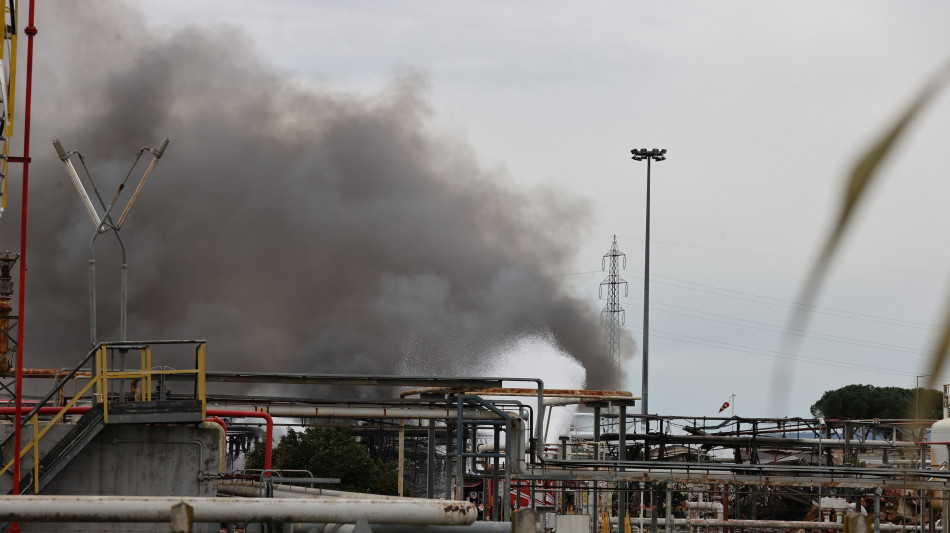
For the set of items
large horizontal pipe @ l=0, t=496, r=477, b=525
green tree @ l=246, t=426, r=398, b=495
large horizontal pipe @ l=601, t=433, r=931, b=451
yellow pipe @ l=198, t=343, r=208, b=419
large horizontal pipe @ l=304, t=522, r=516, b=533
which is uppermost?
yellow pipe @ l=198, t=343, r=208, b=419

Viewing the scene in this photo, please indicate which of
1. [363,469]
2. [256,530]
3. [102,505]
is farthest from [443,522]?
[363,469]

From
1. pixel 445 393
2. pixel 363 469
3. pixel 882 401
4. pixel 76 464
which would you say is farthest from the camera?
pixel 882 401

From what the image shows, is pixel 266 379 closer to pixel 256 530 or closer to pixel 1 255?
pixel 256 530

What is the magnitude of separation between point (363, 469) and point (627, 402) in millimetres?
27743

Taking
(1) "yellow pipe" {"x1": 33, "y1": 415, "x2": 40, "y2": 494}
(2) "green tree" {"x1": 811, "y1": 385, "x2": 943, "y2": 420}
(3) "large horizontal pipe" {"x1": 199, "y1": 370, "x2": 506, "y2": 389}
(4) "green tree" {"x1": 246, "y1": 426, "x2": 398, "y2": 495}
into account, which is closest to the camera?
(1) "yellow pipe" {"x1": 33, "y1": 415, "x2": 40, "y2": 494}

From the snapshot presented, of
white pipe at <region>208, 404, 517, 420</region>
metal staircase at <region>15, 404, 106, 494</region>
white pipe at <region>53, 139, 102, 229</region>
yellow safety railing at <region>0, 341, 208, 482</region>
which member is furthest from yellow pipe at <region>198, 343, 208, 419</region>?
white pipe at <region>53, 139, 102, 229</region>

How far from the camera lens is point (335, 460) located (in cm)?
4934

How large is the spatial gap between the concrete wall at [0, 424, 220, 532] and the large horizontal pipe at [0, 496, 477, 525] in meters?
12.0

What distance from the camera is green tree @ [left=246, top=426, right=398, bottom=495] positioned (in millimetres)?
49344

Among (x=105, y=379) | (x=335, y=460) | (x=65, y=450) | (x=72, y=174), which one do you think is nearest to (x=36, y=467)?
(x=65, y=450)

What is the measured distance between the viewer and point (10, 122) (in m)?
17.9

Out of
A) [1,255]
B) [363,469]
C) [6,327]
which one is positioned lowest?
[363,469]

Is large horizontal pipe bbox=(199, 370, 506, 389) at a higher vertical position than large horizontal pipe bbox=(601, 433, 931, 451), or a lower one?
higher

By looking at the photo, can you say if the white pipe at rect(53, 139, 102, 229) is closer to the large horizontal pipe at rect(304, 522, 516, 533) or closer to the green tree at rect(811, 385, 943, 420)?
the large horizontal pipe at rect(304, 522, 516, 533)
